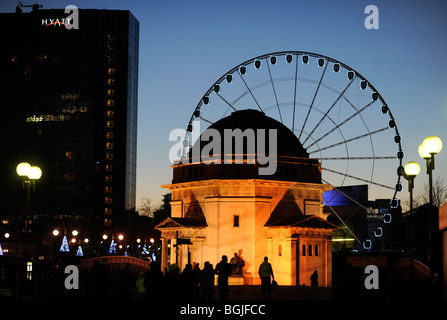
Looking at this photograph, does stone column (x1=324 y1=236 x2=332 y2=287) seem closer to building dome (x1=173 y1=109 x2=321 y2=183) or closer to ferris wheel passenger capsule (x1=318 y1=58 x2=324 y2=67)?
building dome (x1=173 y1=109 x2=321 y2=183)

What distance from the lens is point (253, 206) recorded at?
194 ft

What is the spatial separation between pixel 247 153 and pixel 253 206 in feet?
13.6

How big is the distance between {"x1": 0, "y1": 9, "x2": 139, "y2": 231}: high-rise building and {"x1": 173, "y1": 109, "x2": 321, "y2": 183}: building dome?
101 meters

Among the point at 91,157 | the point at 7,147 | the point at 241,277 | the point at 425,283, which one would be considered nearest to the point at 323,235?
the point at 241,277

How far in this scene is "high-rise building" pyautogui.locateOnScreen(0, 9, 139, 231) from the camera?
536 feet

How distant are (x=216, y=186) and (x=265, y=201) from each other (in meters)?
3.88

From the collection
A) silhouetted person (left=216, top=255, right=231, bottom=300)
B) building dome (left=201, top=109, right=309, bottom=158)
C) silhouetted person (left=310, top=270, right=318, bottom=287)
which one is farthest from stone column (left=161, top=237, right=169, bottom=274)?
silhouetted person (left=216, top=255, right=231, bottom=300)

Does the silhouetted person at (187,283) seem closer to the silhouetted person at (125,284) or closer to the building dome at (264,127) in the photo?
the silhouetted person at (125,284)

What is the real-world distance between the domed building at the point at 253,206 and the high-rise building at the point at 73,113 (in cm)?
10246

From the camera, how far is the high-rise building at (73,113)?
163250 millimetres

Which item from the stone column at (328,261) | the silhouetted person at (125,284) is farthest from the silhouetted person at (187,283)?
the stone column at (328,261)

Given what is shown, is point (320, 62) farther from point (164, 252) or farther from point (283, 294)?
point (283, 294)
